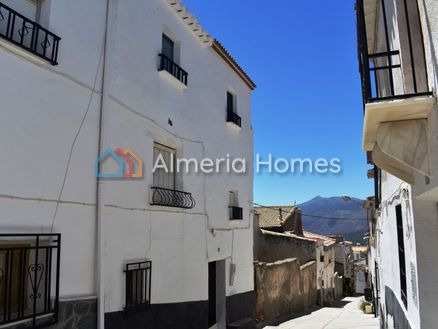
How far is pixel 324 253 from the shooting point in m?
25.7

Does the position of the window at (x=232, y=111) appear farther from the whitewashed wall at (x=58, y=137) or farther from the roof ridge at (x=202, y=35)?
the whitewashed wall at (x=58, y=137)

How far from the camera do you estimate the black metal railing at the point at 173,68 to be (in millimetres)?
8271

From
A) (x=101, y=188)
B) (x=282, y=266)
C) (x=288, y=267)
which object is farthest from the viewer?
(x=288, y=267)

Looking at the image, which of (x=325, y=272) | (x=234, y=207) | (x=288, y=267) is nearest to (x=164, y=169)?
(x=234, y=207)

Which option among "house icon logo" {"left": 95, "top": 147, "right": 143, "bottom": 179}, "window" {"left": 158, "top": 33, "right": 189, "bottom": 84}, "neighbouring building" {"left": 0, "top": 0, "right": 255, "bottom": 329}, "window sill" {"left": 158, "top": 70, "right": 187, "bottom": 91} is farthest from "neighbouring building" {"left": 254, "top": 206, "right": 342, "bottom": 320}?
"house icon logo" {"left": 95, "top": 147, "right": 143, "bottom": 179}

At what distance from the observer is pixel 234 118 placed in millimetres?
12195

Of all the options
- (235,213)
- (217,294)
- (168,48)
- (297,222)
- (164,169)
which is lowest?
(217,294)

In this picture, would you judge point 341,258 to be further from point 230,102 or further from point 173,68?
point 173,68

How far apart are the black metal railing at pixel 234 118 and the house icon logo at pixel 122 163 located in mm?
5019

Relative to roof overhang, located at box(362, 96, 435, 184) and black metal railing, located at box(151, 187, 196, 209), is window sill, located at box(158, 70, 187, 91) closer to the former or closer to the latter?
black metal railing, located at box(151, 187, 196, 209)

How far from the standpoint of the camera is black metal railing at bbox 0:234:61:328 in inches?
191

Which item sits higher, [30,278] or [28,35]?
[28,35]

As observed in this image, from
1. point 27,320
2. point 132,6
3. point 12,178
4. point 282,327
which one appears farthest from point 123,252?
point 282,327

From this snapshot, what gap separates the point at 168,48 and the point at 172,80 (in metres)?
0.93
